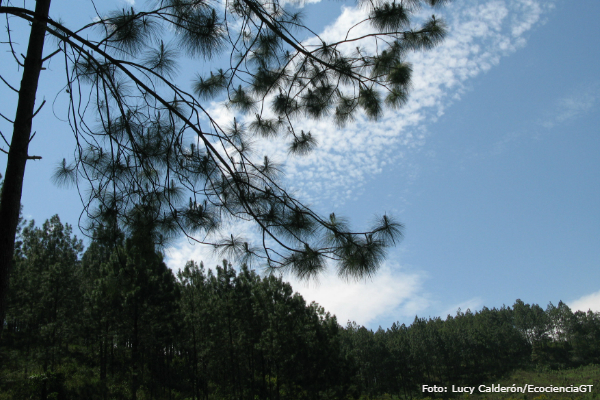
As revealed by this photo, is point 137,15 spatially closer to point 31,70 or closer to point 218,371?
point 31,70

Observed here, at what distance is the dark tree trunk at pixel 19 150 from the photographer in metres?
2.45

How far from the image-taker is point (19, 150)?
2.72m

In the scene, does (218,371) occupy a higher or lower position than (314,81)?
lower

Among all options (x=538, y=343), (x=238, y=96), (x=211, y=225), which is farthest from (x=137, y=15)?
(x=538, y=343)

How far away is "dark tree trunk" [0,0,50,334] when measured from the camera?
8.04 feet

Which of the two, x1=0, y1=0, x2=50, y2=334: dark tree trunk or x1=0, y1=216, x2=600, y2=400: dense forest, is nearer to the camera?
x1=0, y1=0, x2=50, y2=334: dark tree trunk

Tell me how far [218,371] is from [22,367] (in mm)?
9014

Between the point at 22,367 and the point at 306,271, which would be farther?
the point at 22,367

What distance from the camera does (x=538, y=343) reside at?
6681 centimetres

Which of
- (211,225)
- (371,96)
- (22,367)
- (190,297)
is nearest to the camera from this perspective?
(211,225)

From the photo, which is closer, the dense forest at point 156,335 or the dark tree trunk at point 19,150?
the dark tree trunk at point 19,150

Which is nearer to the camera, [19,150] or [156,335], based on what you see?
[19,150]

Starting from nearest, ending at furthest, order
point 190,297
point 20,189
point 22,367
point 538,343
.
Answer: point 20,189
point 22,367
point 190,297
point 538,343

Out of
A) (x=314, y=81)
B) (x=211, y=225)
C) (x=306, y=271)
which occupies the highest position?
(x=314, y=81)
